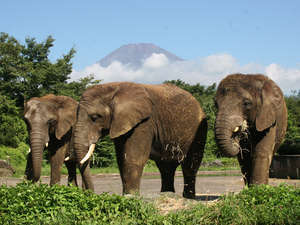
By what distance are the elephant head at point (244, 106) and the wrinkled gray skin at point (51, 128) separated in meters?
4.51

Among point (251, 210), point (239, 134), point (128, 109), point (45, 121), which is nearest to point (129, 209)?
point (251, 210)

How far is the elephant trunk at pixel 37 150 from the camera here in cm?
1152

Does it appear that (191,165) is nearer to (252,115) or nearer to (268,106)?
(252,115)

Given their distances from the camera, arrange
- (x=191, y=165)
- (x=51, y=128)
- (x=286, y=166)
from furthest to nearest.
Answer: (x=286, y=166), (x=51, y=128), (x=191, y=165)

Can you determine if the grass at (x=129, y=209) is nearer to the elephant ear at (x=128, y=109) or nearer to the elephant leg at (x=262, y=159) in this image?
the elephant leg at (x=262, y=159)

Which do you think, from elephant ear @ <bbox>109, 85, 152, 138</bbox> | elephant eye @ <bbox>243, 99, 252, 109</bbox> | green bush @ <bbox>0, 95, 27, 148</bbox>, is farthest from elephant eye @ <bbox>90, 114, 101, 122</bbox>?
green bush @ <bbox>0, 95, 27, 148</bbox>

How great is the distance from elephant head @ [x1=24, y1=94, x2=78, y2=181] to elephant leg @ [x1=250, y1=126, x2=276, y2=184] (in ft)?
17.0

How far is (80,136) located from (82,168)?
1.85m

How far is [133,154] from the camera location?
9570mm

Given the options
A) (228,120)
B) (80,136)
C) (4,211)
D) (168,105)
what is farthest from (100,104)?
(4,211)

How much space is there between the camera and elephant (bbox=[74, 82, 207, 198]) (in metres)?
9.68

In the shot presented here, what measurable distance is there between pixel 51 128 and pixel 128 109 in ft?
11.4

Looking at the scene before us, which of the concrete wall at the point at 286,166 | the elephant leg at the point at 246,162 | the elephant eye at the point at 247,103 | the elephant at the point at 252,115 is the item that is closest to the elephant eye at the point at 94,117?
the elephant at the point at 252,115

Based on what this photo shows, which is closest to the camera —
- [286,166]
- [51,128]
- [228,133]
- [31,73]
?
[228,133]
